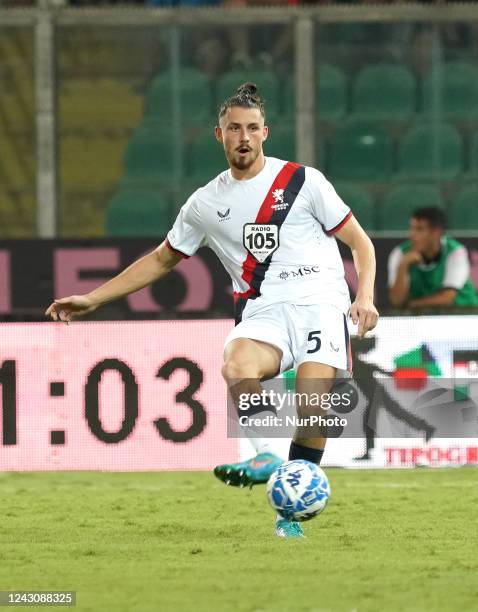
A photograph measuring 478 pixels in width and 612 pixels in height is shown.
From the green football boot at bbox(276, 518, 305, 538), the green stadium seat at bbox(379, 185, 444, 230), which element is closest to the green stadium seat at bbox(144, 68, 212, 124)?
the green stadium seat at bbox(379, 185, 444, 230)

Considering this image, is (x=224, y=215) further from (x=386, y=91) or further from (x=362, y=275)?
(x=386, y=91)

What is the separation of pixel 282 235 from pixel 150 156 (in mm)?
6817

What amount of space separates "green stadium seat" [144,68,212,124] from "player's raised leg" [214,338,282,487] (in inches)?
278

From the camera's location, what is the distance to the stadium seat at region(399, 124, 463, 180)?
13.6 m

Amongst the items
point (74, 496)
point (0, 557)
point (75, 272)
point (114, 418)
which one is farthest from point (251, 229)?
point (75, 272)

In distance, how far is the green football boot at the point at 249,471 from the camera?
6.59 meters

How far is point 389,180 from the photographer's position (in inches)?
540

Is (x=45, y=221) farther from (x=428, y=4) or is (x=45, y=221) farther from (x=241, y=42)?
(x=428, y=4)

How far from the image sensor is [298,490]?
21.8ft

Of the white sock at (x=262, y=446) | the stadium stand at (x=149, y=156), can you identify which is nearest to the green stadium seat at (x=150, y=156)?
the stadium stand at (x=149, y=156)

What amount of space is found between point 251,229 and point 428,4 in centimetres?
701

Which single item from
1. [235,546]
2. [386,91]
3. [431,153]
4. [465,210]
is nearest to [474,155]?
[431,153]

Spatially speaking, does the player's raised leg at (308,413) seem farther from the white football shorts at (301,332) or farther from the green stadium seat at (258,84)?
the green stadium seat at (258,84)

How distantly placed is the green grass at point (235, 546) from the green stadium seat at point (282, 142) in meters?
4.10
